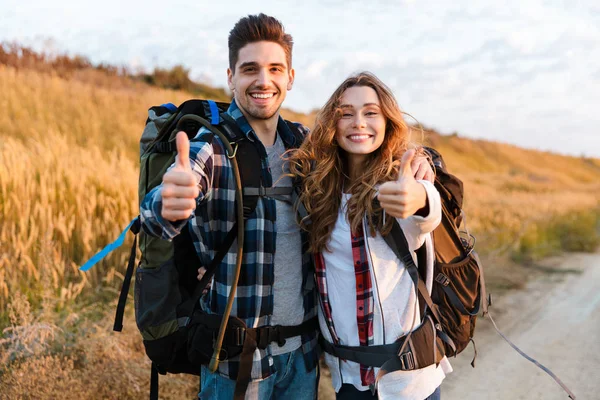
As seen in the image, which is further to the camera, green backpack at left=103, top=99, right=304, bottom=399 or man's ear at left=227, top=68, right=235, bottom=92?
man's ear at left=227, top=68, right=235, bottom=92

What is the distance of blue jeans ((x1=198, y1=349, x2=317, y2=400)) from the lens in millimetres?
2166

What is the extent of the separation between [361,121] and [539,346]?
389 cm

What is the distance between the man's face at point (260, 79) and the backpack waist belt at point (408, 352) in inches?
43.3

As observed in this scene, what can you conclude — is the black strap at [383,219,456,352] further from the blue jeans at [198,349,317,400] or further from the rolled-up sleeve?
the rolled-up sleeve

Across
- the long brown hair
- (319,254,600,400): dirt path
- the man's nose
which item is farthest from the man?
(319,254,600,400): dirt path

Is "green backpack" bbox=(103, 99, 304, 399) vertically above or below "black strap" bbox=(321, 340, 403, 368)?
above

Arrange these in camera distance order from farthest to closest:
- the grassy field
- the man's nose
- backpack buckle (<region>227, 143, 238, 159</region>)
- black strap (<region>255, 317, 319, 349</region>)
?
the grassy field → the man's nose → black strap (<region>255, 317, 319, 349</region>) → backpack buckle (<region>227, 143, 238, 159</region>)

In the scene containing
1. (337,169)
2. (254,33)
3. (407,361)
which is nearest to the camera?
(407,361)

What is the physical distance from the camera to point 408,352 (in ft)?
6.70

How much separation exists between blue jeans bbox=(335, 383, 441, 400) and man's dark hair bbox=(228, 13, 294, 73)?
1.53 meters

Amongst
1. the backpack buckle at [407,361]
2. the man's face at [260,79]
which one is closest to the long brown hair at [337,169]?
the man's face at [260,79]

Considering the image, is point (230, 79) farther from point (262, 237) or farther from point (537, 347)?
point (537, 347)

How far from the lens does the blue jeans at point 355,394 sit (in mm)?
2162

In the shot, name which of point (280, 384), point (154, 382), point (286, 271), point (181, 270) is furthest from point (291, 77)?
point (154, 382)
